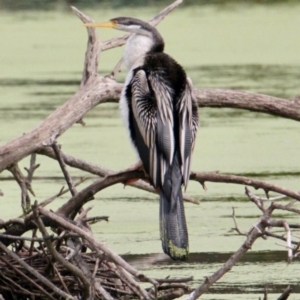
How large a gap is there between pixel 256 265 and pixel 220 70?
6254 mm

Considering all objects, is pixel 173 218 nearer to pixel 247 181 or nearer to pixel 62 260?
pixel 247 181

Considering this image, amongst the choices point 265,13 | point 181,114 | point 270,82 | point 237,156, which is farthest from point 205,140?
point 265,13

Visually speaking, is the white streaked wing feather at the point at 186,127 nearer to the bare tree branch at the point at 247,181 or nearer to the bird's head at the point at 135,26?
the bare tree branch at the point at 247,181

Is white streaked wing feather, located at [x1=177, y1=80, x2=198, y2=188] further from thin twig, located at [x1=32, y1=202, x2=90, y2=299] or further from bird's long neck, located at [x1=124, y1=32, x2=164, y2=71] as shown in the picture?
thin twig, located at [x1=32, y1=202, x2=90, y2=299]

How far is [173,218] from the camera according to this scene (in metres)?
3.58

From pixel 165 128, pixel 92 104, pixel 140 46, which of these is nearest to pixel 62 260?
pixel 165 128

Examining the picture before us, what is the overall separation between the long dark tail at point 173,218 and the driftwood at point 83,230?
9cm

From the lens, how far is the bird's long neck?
427cm

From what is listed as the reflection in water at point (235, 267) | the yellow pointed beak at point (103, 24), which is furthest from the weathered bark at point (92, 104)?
the reflection in water at point (235, 267)

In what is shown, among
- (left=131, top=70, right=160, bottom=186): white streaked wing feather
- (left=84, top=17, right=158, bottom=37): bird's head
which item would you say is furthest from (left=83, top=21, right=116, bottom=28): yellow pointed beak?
(left=131, top=70, right=160, bottom=186): white streaked wing feather

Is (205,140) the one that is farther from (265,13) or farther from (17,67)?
(265,13)

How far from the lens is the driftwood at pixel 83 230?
3.31m

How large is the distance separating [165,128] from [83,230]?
0.58 meters

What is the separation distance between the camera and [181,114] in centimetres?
381
